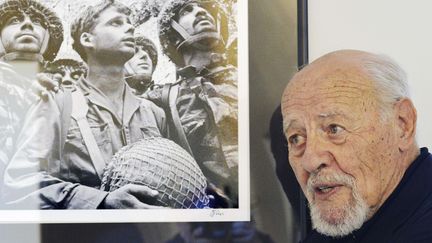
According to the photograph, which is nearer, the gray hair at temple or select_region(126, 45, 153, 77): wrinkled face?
the gray hair at temple

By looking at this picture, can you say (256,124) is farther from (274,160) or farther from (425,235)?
(425,235)

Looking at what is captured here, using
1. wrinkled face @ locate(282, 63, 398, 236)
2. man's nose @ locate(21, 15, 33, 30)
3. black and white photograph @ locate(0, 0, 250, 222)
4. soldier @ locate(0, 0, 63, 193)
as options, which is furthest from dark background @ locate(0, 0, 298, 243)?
man's nose @ locate(21, 15, 33, 30)

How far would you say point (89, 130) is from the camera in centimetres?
107

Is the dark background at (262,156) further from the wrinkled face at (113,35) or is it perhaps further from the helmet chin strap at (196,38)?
the wrinkled face at (113,35)

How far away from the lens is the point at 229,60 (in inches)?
43.4

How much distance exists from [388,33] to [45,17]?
63 centimetres

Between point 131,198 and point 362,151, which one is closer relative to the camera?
point 362,151

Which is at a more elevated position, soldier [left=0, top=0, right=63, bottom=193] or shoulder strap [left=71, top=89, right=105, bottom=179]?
soldier [left=0, top=0, right=63, bottom=193]

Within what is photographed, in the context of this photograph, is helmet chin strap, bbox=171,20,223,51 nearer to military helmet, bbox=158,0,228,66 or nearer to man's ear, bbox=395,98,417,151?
military helmet, bbox=158,0,228,66

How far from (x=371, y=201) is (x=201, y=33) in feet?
1.39

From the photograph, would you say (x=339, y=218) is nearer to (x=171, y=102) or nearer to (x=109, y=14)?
(x=171, y=102)

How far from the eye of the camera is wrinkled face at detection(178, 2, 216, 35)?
1.10 metres

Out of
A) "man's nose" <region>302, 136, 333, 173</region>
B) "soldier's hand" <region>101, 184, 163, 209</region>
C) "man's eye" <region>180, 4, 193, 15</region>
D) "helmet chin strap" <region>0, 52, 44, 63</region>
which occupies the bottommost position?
"soldier's hand" <region>101, 184, 163, 209</region>
